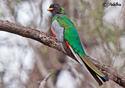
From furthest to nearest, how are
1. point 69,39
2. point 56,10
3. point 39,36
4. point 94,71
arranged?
1. point 56,10
2. point 69,39
3. point 39,36
4. point 94,71

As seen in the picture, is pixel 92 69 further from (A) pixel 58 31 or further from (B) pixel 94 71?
(A) pixel 58 31

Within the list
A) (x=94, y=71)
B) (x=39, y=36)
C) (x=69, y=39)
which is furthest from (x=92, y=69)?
(x=39, y=36)

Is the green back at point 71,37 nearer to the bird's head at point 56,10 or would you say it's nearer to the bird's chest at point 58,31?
the bird's chest at point 58,31

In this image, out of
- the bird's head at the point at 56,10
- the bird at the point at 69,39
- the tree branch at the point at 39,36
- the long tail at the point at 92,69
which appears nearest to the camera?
the long tail at the point at 92,69

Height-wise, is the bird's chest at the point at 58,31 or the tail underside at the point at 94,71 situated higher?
the bird's chest at the point at 58,31

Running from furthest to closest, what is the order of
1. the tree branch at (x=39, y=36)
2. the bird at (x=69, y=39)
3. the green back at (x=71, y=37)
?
the green back at (x=71, y=37) → the bird at (x=69, y=39) → the tree branch at (x=39, y=36)

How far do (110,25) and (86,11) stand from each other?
0.75 m

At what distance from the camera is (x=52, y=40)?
3574mm

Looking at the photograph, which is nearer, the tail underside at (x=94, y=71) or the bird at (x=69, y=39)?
the tail underside at (x=94, y=71)

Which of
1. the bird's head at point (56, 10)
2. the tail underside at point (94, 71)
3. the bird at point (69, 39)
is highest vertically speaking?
the bird's head at point (56, 10)

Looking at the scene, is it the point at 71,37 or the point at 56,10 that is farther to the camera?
the point at 56,10

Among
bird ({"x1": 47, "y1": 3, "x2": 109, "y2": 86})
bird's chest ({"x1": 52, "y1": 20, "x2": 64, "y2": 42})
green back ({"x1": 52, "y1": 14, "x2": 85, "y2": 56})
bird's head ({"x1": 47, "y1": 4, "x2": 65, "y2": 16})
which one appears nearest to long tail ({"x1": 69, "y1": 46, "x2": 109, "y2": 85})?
bird ({"x1": 47, "y1": 3, "x2": 109, "y2": 86})

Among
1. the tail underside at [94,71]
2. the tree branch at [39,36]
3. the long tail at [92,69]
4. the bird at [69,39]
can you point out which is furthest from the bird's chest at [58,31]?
the tail underside at [94,71]

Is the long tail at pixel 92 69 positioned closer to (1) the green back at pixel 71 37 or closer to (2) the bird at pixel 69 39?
(2) the bird at pixel 69 39
